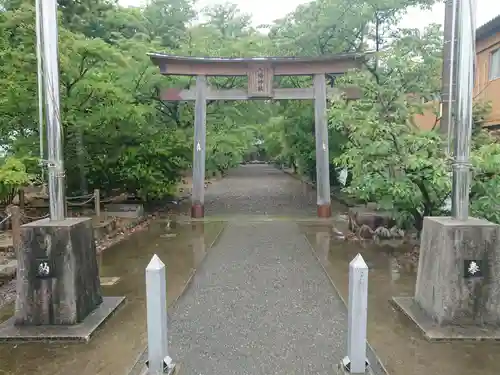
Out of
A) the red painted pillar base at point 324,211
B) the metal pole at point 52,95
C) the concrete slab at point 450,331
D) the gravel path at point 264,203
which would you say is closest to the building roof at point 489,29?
the red painted pillar base at point 324,211

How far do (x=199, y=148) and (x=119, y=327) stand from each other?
8.05 meters

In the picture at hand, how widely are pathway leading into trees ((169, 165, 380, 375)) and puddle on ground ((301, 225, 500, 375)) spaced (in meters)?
0.35

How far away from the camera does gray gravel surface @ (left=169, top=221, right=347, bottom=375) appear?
390cm

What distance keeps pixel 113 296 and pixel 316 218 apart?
7630mm

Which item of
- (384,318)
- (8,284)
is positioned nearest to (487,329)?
(384,318)

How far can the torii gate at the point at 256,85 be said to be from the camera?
477 inches

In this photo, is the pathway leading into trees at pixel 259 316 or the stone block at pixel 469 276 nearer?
the pathway leading into trees at pixel 259 316

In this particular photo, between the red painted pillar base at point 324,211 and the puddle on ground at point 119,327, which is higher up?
the red painted pillar base at point 324,211

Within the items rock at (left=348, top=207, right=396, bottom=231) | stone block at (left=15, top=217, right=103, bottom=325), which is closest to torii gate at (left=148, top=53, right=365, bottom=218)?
rock at (left=348, top=207, right=396, bottom=231)

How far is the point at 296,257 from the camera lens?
7.86 metres

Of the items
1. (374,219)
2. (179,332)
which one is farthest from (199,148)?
(179,332)

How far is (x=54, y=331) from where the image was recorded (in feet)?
14.6

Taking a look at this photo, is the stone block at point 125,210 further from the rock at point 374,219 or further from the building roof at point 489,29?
the building roof at point 489,29

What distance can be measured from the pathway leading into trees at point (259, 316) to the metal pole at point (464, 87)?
6.90 ft
